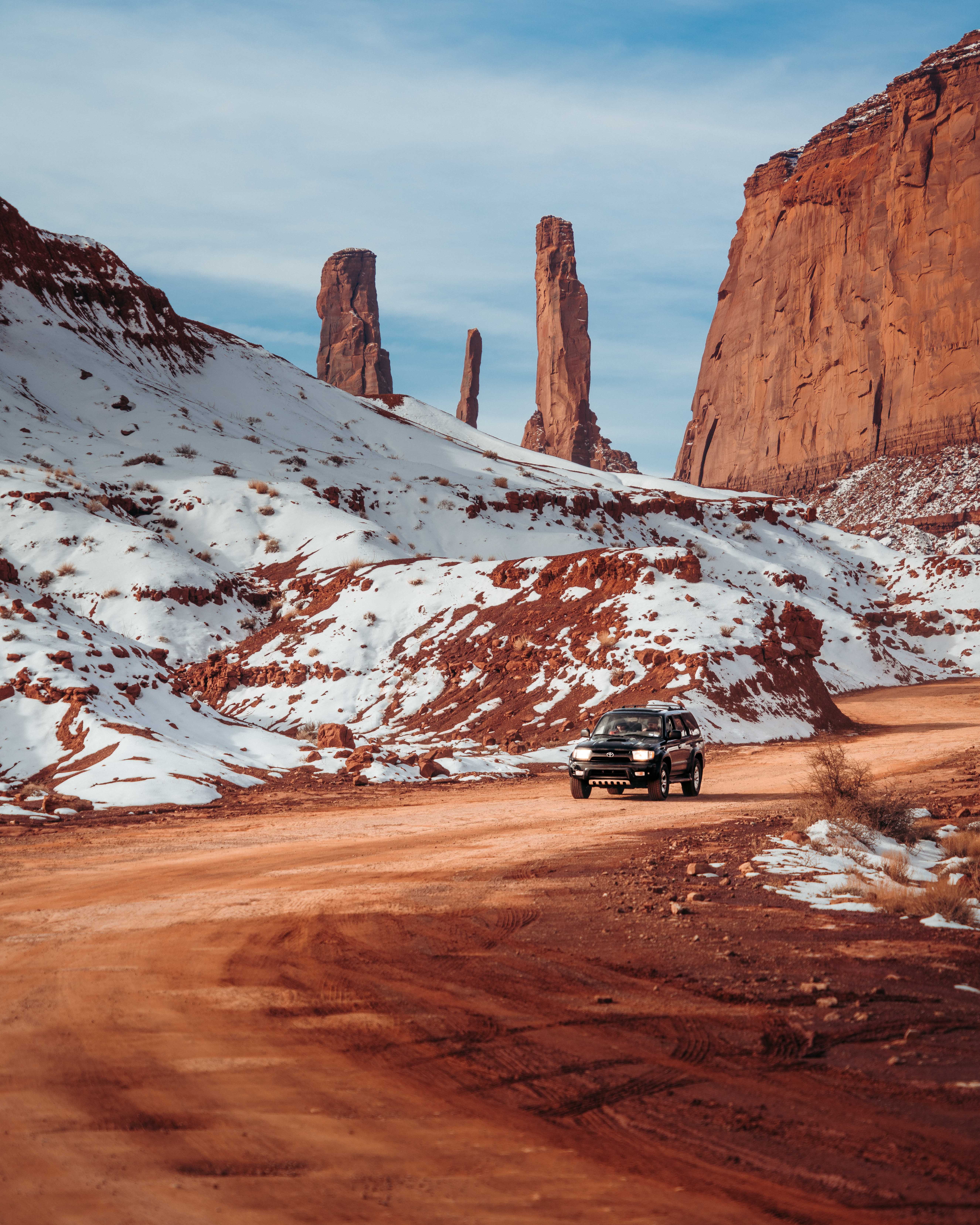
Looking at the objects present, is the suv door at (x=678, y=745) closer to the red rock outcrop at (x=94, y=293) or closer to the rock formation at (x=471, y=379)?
the red rock outcrop at (x=94, y=293)

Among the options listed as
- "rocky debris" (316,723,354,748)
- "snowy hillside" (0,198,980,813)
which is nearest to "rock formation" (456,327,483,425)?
"snowy hillside" (0,198,980,813)

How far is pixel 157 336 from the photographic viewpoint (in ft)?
254

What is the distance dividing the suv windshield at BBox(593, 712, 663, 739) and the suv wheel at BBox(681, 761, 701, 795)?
1358 millimetres

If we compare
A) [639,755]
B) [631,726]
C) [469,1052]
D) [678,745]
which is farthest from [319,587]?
[469,1052]

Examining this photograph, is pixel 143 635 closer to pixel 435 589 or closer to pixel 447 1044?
pixel 435 589

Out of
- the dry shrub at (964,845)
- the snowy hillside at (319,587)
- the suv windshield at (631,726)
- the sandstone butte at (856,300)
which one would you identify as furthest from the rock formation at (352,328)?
the dry shrub at (964,845)

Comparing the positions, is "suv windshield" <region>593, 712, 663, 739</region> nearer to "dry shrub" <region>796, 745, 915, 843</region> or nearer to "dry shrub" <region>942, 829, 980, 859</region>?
"dry shrub" <region>796, 745, 915, 843</region>

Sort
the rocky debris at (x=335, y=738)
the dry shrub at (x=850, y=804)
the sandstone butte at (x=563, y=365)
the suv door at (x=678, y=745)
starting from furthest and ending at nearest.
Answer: the sandstone butte at (x=563, y=365), the rocky debris at (x=335, y=738), the suv door at (x=678, y=745), the dry shrub at (x=850, y=804)

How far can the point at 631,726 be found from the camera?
20078 millimetres

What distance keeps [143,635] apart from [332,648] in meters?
8.96

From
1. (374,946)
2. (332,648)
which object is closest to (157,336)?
(332,648)

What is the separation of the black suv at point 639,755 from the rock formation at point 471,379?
15298 centimetres

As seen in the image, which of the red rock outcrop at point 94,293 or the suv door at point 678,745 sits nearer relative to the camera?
the suv door at point 678,745

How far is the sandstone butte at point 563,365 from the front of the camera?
153 m
